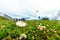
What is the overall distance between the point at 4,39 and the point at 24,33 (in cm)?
68

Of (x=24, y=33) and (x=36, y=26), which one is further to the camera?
(x=36, y=26)

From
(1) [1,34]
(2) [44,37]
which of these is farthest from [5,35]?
(2) [44,37]

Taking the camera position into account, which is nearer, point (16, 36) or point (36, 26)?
point (16, 36)

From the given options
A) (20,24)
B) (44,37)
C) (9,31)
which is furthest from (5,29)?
(44,37)

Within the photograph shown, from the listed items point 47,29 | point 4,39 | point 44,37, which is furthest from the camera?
point 47,29

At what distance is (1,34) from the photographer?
22.6ft

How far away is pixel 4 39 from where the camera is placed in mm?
6598

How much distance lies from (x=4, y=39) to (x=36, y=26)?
59.8 inches

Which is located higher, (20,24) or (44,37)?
(20,24)

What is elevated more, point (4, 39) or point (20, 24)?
point (20, 24)

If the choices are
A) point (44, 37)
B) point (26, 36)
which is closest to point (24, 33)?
point (26, 36)

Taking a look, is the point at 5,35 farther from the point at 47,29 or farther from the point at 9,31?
the point at 47,29

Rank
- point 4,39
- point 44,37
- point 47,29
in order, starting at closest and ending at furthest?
point 4,39 < point 44,37 < point 47,29

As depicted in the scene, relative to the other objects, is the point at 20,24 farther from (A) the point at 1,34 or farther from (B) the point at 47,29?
(B) the point at 47,29
